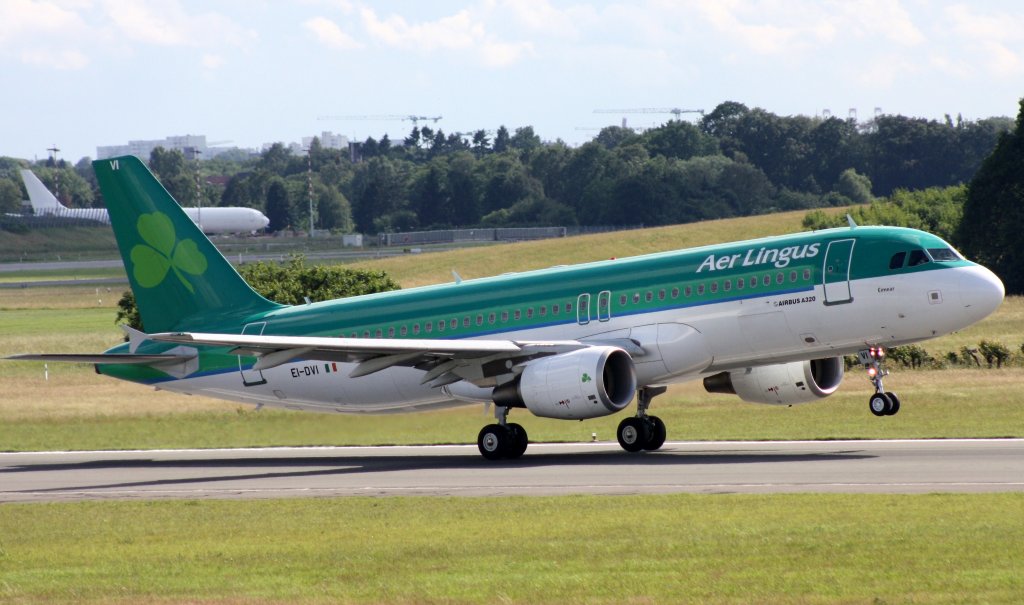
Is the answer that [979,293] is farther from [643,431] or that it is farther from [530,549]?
[530,549]

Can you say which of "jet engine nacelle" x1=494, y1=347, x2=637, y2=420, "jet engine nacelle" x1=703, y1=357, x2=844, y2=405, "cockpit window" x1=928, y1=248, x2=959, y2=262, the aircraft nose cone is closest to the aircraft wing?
"jet engine nacelle" x1=494, y1=347, x2=637, y2=420

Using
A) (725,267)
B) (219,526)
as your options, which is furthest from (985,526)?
(725,267)

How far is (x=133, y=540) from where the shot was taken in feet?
69.8

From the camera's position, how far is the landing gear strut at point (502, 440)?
1292 inches

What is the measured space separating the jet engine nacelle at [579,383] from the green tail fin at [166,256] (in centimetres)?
1031

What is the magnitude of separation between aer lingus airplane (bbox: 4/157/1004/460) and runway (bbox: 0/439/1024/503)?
1.33 m

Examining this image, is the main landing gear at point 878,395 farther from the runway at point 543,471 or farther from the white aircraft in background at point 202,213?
the white aircraft in background at point 202,213

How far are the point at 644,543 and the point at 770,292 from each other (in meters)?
13.1

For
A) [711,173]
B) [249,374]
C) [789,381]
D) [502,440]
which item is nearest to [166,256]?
[249,374]

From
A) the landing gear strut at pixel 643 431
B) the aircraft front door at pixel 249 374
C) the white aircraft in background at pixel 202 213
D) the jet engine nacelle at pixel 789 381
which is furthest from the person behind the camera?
the white aircraft in background at pixel 202 213

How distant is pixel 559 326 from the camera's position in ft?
110

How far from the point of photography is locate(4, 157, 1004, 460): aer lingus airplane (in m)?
30.1

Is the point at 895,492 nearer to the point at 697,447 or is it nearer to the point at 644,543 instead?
the point at 644,543

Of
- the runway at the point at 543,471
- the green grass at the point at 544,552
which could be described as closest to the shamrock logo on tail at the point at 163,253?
the runway at the point at 543,471
